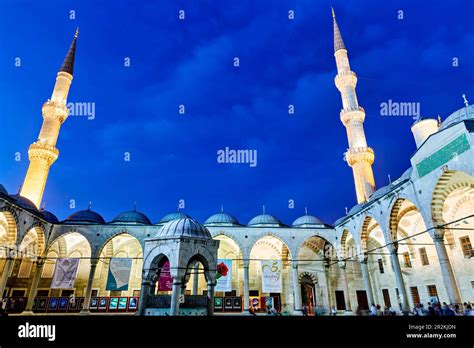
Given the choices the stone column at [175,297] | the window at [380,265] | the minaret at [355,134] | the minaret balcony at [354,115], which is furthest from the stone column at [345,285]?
the stone column at [175,297]

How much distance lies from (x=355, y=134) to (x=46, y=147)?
79.1ft

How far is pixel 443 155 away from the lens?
11281 millimetres

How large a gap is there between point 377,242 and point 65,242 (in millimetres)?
24923

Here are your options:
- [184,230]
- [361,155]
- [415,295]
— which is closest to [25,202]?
[184,230]

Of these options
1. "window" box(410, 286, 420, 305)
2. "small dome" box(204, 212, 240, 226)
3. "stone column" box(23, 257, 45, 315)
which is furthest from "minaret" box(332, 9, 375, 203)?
"stone column" box(23, 257, 45, 315)

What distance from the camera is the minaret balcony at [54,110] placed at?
22.8 m

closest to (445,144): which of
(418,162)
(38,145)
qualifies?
(418,162)

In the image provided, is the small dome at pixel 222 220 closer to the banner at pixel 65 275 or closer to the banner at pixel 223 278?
the banner at pixel 223 278

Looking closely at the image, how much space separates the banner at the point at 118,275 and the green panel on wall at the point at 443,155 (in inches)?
698

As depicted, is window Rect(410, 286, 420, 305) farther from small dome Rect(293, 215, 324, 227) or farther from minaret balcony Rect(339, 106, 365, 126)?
minaret balcony Rect(339, 106, 365, 126)

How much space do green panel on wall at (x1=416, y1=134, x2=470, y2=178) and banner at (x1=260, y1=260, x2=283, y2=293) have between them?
10.9 meters

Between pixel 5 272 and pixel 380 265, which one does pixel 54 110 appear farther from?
pixel 380 265
